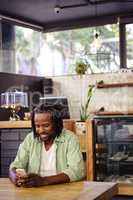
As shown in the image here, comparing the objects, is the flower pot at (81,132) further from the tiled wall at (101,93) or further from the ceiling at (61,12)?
the ceiling at (61,12)

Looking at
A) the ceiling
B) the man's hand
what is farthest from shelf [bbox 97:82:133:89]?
the man's hand

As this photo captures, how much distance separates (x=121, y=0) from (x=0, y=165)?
253 cm

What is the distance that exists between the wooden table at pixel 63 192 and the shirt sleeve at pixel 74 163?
98 millimetres

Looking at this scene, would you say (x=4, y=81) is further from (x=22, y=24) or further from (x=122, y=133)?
(x=122, y=133)

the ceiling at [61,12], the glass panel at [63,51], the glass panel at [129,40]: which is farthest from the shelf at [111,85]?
the ceiling at [61,12]

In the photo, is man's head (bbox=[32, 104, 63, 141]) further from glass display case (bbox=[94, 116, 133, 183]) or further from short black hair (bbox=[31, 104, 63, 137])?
glass display case (bbox=[94, 116, 133, 183])

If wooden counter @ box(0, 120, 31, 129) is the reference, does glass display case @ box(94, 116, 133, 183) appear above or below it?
below

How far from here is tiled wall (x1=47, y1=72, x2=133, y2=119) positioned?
16.6 ft

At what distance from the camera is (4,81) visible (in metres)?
4.73

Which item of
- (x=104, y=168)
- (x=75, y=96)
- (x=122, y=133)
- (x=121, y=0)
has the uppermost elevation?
(x=121, y=0)

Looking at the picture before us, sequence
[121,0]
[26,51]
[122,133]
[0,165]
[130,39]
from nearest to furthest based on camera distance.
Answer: [122,133] < [0,165] < [121,0] < [130,39] < [26,51]

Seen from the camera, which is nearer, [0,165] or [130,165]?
[130,165]

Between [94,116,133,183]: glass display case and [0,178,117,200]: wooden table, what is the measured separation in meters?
1.77

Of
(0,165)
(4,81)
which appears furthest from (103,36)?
(0,165)
